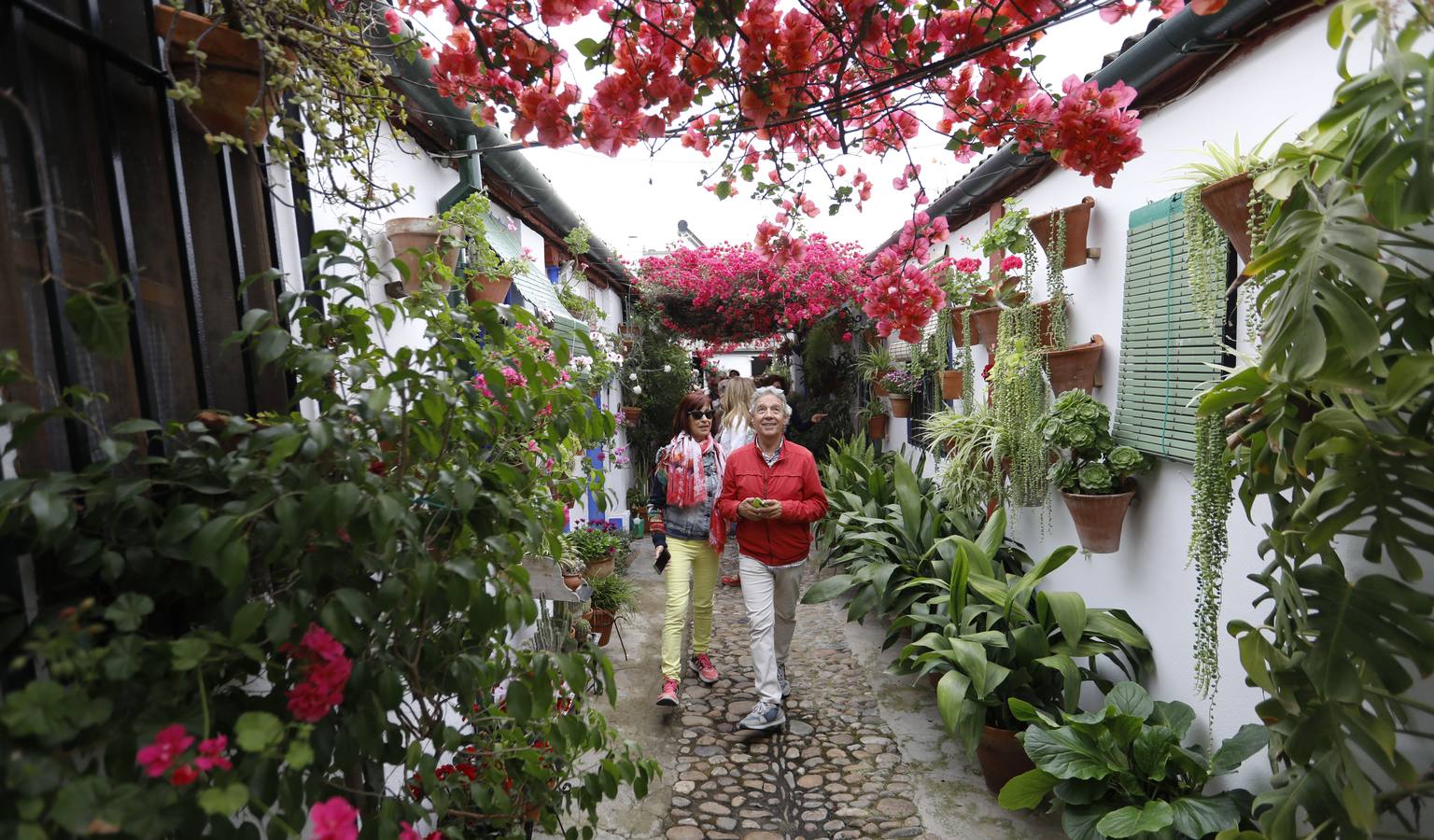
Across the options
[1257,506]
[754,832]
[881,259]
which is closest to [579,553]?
[754,832]

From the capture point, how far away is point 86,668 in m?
0.92

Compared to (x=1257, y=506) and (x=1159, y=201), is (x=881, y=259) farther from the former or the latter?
(x=1257, y=506)

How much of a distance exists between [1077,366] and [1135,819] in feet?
6.50

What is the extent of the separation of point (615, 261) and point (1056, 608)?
20.7 ft

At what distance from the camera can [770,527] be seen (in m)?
3.77

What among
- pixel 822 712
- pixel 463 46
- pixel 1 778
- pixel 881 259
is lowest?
pixel 822 712

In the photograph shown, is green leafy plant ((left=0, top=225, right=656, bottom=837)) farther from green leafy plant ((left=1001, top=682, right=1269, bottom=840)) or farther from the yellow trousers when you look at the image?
the yellow trousers

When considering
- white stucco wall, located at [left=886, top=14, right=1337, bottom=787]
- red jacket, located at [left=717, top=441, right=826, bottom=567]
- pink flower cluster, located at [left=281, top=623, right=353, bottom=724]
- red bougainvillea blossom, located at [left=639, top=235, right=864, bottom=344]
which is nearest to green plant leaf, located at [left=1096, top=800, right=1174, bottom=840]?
white stucco wall, located at [left=886, top=14, right=1337, bottom=787]

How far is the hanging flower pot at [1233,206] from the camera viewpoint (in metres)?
2.12

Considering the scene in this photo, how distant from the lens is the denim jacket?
407cm

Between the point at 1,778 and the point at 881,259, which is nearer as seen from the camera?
the point at 1,778

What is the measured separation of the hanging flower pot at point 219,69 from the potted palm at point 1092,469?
120 inches

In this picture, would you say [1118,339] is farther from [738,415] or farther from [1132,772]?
[738,415]

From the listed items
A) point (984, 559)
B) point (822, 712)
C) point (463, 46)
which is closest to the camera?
point (463, 46)
